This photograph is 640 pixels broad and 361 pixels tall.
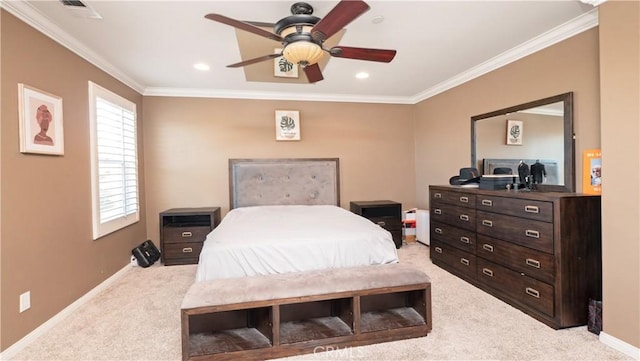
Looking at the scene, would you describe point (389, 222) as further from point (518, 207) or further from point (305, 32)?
point (305, 32)

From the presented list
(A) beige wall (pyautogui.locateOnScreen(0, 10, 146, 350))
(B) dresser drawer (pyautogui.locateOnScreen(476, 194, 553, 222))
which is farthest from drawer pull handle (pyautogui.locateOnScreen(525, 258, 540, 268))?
(A) beige wall (pyautogui.locateOnScreen(0, 10, 146, 350))

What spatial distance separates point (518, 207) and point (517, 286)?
0.72 m

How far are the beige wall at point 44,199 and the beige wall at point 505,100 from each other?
4523 millimetres

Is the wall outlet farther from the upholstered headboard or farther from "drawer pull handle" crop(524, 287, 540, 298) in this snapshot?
"drawer pull handle" crop(524, 287, 540, 298)

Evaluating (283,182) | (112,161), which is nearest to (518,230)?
(283,182)

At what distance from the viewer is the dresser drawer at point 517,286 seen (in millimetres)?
2387

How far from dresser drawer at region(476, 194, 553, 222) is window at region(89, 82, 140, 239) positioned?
160 inches

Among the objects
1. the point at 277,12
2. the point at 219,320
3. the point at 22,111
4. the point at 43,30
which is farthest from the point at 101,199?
the point at 277,12

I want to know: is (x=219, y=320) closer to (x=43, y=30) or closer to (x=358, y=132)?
(x=43, y=30)

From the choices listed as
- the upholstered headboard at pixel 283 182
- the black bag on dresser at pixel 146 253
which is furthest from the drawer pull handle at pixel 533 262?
the black bag on dresser at pixel 146 253

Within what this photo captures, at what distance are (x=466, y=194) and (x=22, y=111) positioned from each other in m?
4.04

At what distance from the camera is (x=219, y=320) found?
2.23 meters

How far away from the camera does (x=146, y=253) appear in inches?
158

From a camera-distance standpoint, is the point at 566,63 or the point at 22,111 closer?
the point at 22,111
